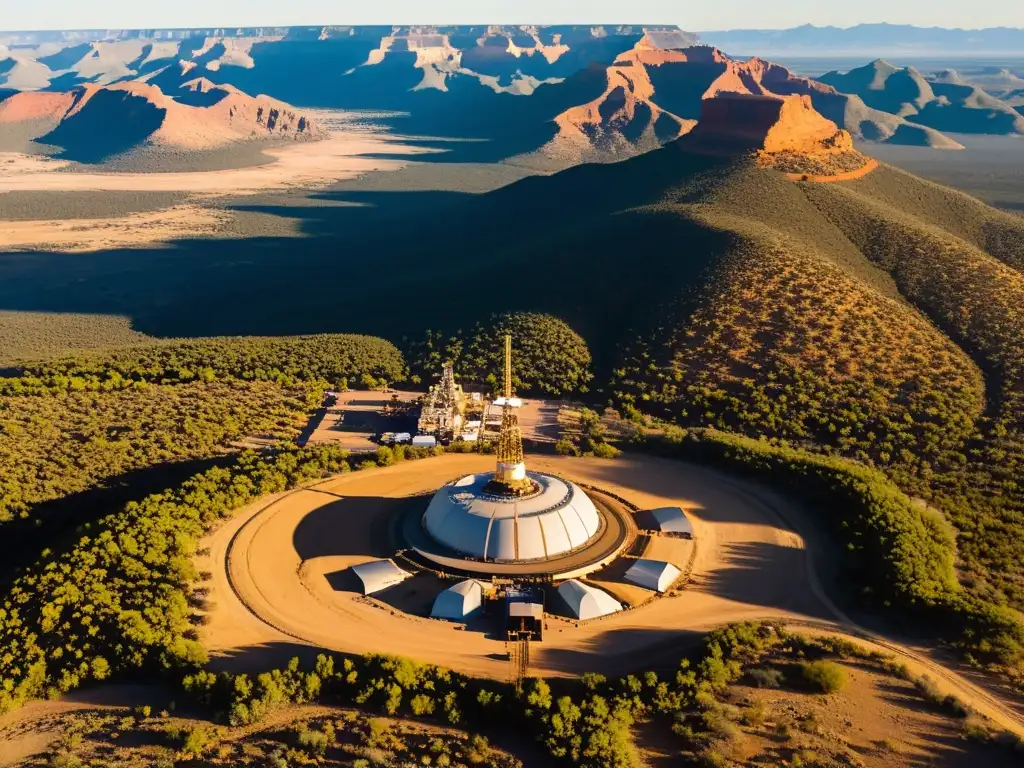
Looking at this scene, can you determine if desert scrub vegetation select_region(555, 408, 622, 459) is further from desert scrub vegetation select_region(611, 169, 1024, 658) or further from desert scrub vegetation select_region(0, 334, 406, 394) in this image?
desert scrub vegetation select_region(0, 334, 406, 394)

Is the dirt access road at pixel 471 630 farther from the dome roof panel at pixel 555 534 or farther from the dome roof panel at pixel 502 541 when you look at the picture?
the dome roof panel at pixel 555 534

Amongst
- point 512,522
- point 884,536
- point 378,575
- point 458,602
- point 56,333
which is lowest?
point 56,333

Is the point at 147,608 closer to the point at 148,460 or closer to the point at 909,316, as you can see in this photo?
the point at 148,460

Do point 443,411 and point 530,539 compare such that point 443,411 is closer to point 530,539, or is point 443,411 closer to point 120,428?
point 530,539

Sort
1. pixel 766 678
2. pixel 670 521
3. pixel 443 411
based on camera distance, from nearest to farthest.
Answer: pixel 766 678 < pixel 670 521 < pixel 443 411

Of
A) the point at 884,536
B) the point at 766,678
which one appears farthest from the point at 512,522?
the point at 884,536

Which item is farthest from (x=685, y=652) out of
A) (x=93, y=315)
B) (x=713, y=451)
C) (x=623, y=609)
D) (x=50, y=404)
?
(x=93, y=315)
